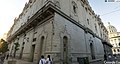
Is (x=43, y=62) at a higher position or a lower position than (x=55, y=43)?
lower

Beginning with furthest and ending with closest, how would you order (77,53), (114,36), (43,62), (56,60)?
1. (114,36)
2. (77,53)
3. (56,60)
4. (43,62)

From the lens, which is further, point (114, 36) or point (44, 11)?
point (114, 36)

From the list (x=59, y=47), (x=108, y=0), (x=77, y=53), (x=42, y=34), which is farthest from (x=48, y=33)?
(x=108, y=0)

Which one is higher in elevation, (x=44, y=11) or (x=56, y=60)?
(x=44, y=11)

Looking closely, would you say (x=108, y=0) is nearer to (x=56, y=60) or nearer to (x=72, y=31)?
(x=72, y=31)

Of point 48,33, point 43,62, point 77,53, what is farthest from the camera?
point 77,53

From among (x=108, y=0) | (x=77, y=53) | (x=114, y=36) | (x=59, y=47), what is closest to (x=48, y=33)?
(x=59, y=47)

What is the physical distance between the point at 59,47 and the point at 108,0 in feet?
19.6

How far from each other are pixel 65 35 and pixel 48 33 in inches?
77.0

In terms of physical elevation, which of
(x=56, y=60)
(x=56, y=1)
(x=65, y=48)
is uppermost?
(x=56, y=1)

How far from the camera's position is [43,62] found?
711cm

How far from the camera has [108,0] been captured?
25.5ft

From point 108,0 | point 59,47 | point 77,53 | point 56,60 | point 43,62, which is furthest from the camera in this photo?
point 77,53

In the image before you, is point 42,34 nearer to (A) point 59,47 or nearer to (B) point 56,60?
(A) point 59,47
